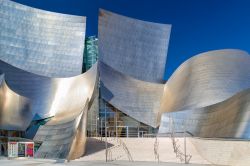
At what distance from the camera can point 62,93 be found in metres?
28.7

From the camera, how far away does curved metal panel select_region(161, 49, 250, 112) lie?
22.2m

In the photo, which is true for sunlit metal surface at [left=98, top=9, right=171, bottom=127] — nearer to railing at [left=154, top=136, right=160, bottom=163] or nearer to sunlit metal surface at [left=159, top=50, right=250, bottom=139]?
sunlit metal surface at [left=159, top=50, right=250, bottom=139]

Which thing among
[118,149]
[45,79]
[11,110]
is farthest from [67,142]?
[45,79]

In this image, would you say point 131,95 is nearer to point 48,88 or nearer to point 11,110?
point 48,88

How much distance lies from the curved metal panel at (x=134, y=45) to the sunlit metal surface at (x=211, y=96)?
731cm

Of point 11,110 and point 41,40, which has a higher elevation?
point 41,40

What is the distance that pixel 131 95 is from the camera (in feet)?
92.3

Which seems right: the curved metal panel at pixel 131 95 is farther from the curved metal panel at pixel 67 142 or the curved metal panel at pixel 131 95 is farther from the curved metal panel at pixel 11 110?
the curved metal panel at pixel 67 142

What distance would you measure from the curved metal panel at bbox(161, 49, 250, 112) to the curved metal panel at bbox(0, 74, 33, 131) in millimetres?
10401

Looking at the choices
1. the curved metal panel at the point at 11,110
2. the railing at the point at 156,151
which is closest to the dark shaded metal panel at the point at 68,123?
the curved metal panel at the point at 11,110

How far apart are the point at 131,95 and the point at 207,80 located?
23.4 ft

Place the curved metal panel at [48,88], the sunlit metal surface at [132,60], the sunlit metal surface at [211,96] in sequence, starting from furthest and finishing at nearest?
the sunlit metal surface at [132,60] < the curved metal panel at [48,88] < the sunlit metal surface at [211,96]

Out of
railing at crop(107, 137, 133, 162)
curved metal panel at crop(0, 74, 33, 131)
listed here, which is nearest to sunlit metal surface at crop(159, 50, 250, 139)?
railing at crop(107, 137, 133, 162)

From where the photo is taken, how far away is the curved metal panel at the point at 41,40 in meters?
33.2
